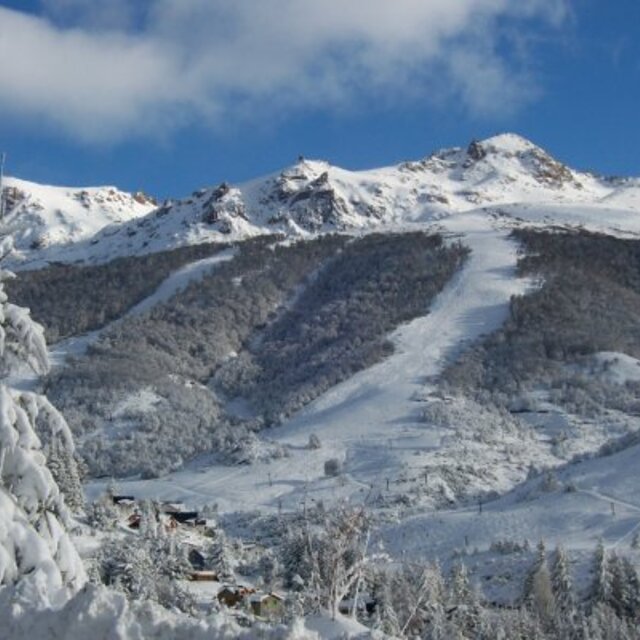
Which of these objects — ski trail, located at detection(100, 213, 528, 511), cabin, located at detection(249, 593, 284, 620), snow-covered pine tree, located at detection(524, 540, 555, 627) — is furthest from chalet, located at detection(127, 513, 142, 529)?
snow-covered pine tree, located at detection(524, 540, 555, 627)

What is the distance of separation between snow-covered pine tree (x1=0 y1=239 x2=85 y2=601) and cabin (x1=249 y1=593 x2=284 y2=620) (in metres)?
46.8

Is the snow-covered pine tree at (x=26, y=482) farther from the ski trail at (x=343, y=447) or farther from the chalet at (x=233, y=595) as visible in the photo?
the ski trail at (x=343, y=447)

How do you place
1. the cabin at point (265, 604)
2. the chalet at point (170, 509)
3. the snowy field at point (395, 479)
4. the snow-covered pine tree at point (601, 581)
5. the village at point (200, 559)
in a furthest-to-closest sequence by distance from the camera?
the chalet at point (170, 509) → the snowy field at point (395, 479) → the snow-covered pine tree at point (601, 581) → the village at point (200, 559) → the cabin at point (265, 604)

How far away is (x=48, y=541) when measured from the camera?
40.8ft

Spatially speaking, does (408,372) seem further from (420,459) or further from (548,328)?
(420,459)

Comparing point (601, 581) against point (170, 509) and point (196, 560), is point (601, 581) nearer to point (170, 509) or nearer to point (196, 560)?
point (196, 560)

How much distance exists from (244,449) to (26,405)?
146227mm

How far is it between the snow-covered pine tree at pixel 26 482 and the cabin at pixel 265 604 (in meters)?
46.8

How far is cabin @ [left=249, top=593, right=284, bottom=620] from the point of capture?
59.5 m

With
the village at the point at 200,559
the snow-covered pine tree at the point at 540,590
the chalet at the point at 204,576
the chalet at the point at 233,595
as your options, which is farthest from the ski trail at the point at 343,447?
the chalet at the point at 233,595

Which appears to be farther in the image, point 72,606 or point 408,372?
point 408,372

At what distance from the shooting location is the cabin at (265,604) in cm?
5945

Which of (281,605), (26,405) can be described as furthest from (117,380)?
(26,405)

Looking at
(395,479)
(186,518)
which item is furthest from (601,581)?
(395,479)
